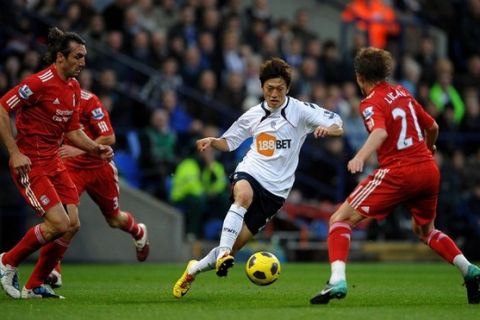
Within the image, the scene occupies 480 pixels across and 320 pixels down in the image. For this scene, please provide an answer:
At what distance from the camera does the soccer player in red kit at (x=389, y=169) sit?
10.2 m

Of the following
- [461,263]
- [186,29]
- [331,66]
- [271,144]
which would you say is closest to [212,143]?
[271,144]

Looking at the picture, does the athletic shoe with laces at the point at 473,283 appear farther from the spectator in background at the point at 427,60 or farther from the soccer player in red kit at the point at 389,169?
the spectator in background at the point at 427,60

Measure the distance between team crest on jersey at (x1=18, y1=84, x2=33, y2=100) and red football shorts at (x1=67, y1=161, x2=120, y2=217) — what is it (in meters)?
2.69

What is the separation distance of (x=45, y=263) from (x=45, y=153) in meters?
1.04

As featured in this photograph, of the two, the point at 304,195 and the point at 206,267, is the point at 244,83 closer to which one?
the point at 304,195

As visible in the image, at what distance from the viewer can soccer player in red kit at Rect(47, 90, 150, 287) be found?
12977mm

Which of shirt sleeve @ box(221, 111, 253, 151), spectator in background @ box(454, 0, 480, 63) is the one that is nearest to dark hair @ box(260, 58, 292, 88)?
shirt sleeve @ box(221, 111, 253, 151)

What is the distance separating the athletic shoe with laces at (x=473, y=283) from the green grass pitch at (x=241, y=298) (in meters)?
0.13

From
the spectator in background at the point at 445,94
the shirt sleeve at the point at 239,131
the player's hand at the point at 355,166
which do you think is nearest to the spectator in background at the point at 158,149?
the spectator in background at the point at 445,94

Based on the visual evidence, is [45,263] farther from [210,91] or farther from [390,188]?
[210,91]

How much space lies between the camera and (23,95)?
1073 cm

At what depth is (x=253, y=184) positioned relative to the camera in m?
11.2

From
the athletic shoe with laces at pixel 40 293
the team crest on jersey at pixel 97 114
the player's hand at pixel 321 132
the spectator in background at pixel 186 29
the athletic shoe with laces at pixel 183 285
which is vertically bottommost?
the athletic shoe with laces at pixel 40 293

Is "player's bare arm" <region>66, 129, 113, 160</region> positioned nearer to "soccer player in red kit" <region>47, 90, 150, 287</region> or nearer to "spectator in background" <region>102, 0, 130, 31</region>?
"soccer player in red kit" <region>47, 90, 150, 287</region>
